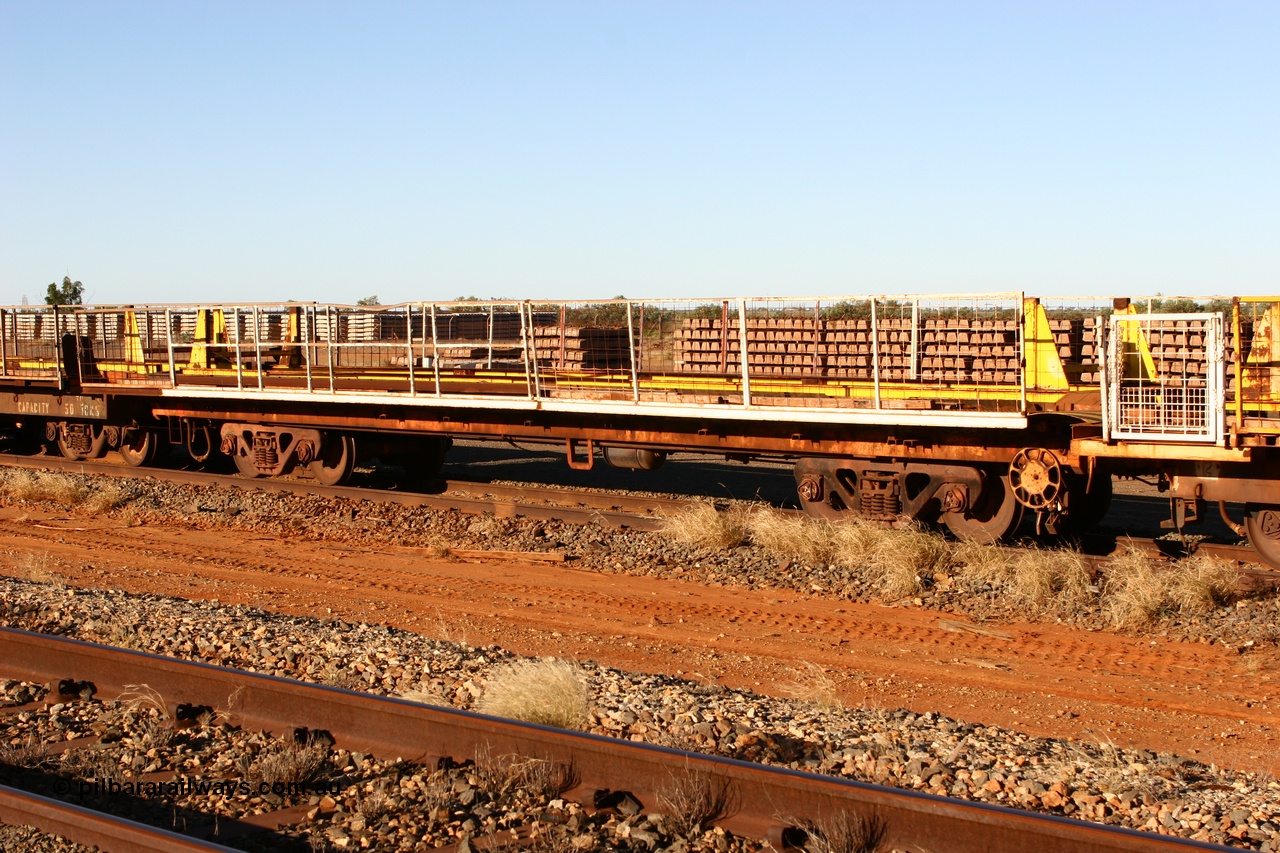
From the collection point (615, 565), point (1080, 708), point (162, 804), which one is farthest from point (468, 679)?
point (615, 565)

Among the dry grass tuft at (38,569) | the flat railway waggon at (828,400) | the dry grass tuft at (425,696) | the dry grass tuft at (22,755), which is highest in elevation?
the flat railway waggon at (828,400)

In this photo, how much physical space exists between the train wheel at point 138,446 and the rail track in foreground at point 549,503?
0.38m

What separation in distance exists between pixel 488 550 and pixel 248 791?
7.58 meters

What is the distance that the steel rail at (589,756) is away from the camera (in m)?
4.47

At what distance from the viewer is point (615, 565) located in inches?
479

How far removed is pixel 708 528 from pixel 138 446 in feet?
38.7

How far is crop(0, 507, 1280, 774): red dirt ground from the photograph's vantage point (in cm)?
747

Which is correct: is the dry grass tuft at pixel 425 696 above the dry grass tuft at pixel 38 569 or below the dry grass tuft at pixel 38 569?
above

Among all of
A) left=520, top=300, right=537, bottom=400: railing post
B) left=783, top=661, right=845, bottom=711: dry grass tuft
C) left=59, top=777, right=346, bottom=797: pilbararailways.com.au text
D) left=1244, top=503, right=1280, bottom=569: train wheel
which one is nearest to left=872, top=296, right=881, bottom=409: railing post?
left=1244, top=503, right=1280, bottom=569: train wheel

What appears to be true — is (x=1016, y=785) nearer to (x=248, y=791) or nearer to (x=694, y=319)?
(x=248, y=791)

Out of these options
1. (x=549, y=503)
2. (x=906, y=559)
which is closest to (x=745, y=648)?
(x=906, y=559)

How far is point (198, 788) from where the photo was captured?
214 inches

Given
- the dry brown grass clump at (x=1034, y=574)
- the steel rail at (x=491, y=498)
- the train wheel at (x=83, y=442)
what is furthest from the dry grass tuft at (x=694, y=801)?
the train wheel at (x=83, y=442)

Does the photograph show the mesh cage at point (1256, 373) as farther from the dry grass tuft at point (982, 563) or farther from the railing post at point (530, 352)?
the railing post at point (530, 352)
